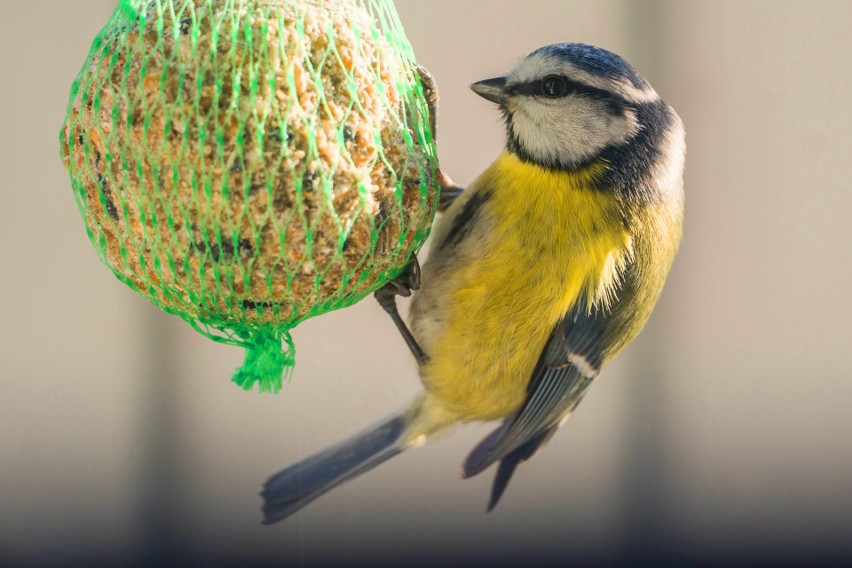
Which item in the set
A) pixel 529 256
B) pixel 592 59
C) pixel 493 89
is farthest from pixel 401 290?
pixel 592 59

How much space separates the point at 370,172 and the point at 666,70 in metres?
2.96

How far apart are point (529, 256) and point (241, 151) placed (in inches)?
30.4

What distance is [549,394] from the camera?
7.90ft

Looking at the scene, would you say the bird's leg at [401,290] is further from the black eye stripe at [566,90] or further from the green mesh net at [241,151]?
the black eye stripe at [566,90]

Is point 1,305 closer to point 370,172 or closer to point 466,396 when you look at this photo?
point 466,396

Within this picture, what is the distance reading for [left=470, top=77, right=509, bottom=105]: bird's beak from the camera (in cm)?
211

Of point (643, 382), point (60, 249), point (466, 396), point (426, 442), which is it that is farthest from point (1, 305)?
point (643, 382)

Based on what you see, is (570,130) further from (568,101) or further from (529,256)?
(529,256)

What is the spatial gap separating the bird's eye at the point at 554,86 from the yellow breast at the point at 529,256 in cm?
16

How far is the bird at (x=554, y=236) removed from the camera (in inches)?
83.8

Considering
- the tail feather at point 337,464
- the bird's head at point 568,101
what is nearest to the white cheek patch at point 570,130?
the bird's head at point 568,101

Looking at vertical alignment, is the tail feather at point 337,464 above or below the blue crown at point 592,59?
below

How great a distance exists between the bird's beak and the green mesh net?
0.34m

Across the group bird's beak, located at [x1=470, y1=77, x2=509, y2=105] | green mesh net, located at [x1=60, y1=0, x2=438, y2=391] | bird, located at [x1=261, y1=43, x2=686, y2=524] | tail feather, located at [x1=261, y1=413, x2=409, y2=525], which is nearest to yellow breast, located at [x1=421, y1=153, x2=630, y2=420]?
bird, located at [x1=261, y1=43, x2=686, y2=524]
